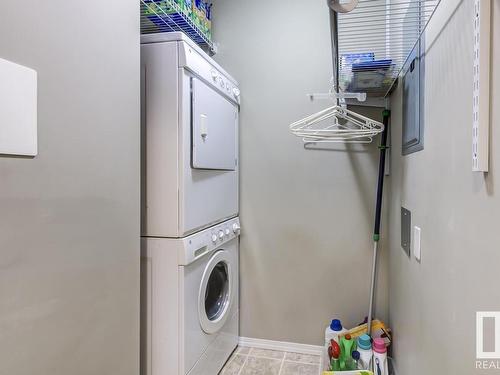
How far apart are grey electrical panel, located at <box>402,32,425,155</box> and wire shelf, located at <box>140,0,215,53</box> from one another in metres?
1.21

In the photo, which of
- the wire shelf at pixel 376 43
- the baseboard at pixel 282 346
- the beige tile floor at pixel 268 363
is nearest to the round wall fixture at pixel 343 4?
the wire shelf at pixel 376 43

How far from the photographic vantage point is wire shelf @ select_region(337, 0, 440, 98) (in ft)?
4.32

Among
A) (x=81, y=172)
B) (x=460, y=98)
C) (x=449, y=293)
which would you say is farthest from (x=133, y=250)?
(x=460, y=98)

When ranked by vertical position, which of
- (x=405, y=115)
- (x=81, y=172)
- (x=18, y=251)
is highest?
(x=405, y=115)

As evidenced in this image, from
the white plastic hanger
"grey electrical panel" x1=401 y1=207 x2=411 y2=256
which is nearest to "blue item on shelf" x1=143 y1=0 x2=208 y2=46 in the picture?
the white plastic hanger

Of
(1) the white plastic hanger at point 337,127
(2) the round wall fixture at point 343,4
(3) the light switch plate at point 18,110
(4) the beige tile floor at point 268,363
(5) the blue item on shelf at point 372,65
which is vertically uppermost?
(5) the blue item on shelf at point 372,65

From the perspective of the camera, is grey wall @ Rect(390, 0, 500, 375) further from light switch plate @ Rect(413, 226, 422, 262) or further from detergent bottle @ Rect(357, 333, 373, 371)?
detergent bottle @ Rect(357, 333, 373, 371)

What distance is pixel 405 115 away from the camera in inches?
62.1

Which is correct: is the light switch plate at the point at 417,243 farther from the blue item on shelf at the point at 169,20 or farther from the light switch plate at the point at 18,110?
the blue item on shelf at the point at 169,20

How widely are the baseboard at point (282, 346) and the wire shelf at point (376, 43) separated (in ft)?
5.85

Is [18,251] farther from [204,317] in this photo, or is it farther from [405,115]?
[405,115]

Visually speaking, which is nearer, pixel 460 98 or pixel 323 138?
pixel 460 98

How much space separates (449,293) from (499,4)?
71 cm

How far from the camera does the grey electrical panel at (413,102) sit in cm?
126
